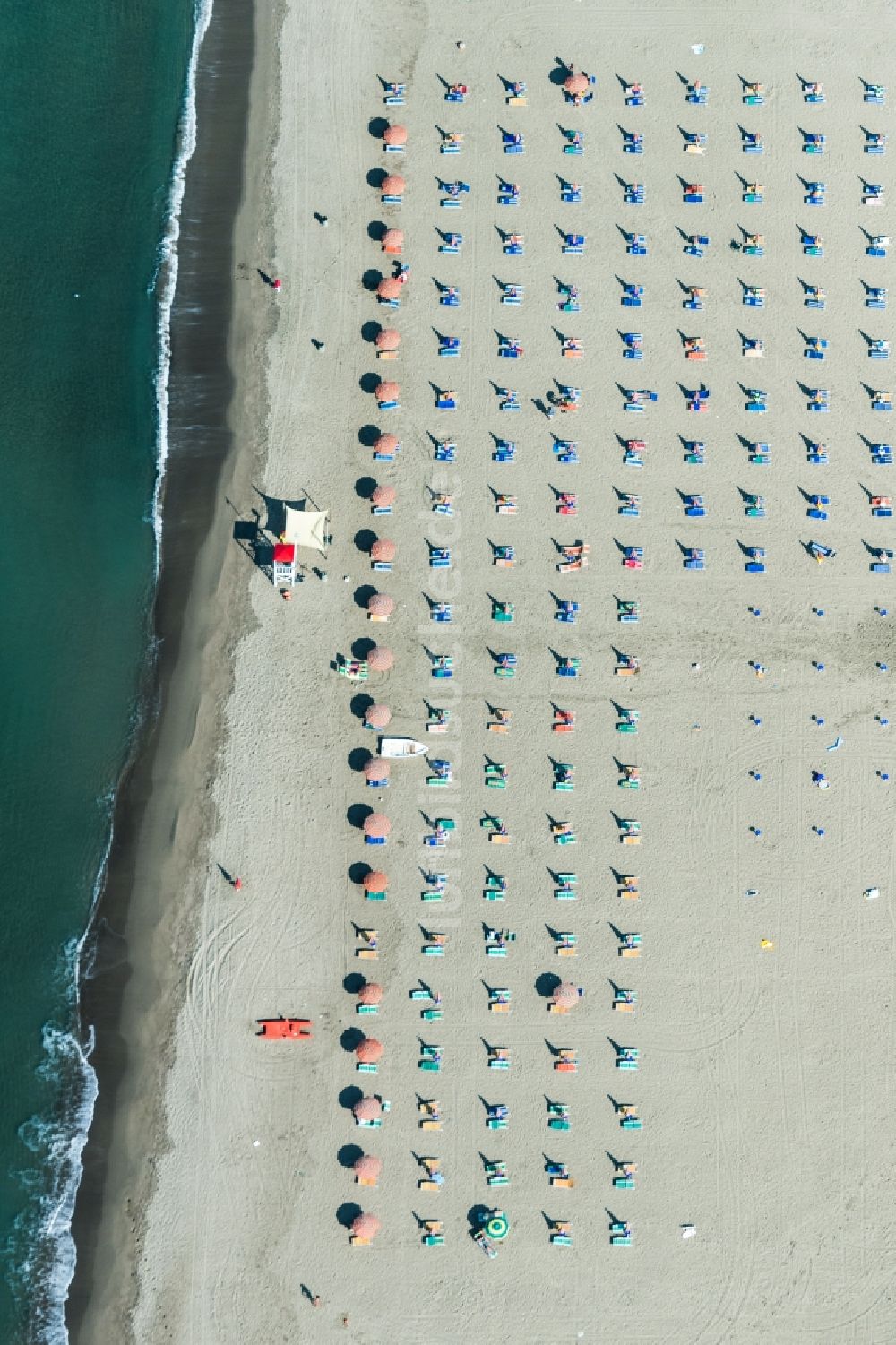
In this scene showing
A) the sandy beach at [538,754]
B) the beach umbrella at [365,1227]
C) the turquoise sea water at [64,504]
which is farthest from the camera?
the turquoise sea water at [64,504]

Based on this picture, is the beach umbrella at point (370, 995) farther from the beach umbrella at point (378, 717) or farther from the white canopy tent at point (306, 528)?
the white canopy tent at point (306, 528)

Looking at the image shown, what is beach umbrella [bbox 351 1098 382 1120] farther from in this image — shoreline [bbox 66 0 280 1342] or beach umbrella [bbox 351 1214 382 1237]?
shoreline [bbox 66 0 280 1342]

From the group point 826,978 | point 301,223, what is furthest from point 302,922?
point 301,223

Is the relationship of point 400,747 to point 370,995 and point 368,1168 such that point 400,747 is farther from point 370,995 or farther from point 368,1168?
point 368,1168

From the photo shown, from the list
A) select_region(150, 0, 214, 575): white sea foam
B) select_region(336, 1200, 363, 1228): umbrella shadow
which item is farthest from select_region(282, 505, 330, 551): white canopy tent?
select_region(336, 1200, 363, 1228): umbrella shadow

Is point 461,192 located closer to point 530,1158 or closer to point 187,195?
point 187,195

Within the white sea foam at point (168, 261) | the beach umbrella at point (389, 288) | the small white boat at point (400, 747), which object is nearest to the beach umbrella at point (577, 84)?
the beach umbrella at point (389, 288)

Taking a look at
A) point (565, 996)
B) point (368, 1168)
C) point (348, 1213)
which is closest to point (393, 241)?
point (565, 996)
